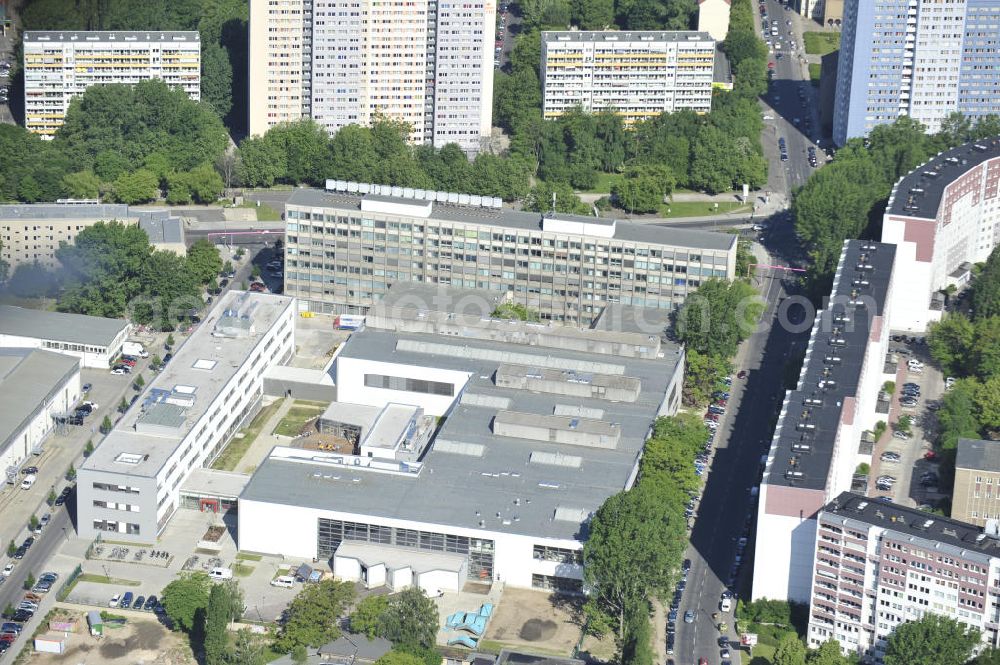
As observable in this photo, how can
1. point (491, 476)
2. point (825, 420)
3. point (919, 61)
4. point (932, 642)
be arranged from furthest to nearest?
point (919, 61), point (491, 476), point (825, 420), point (932, 642)

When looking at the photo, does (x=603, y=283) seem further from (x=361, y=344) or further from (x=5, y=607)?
(x=5, y=607)

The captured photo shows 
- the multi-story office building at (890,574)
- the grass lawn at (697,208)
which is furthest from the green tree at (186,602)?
the grass lawn at (697,208)

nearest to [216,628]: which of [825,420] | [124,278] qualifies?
[825,420]

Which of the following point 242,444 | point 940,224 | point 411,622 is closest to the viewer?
point 411,622

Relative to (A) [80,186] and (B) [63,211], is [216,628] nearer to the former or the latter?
(B) [63,211]

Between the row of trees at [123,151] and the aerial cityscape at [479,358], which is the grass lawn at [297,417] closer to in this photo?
the aerial cityscape at [479,358]

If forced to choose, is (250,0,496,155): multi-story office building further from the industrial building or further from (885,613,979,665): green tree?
(885,613,979,665): green tree
